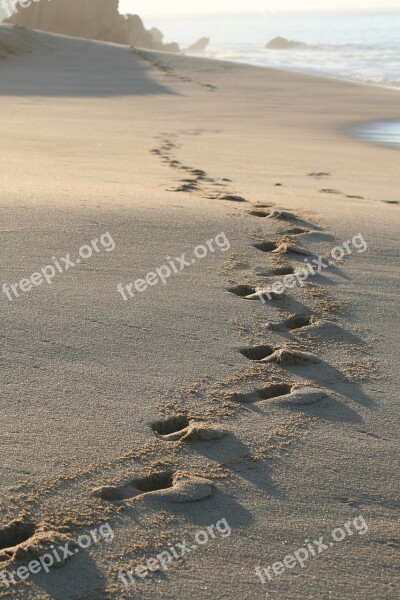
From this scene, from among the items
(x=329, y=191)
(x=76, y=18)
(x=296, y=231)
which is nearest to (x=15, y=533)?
(x=296, y=231)

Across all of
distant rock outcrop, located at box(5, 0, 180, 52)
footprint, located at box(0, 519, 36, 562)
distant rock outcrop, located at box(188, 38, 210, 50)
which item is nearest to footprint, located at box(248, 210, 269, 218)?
footprint, located at box(0, 519, 36, 562)

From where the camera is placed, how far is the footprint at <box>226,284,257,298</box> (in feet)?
11.5

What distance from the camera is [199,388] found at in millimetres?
2646

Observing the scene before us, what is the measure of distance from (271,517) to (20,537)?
627 mm

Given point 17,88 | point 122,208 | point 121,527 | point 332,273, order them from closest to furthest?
1. point 121,527
2. point 332,273
3. point 122,208
4. point 17,88

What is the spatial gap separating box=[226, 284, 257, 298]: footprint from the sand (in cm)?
1

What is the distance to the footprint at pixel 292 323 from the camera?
318cm

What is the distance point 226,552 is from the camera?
1.92 meters

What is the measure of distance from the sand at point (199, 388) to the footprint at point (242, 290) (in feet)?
0.04

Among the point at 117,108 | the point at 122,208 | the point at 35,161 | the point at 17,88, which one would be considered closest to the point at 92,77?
the point at 17,88

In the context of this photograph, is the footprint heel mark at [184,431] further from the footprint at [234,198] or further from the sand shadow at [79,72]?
the sand shadow at [79,72]

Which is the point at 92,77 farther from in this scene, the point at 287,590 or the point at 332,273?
the point at 287,590

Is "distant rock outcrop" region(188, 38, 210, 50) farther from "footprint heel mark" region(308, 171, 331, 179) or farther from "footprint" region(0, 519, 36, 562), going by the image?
"footprint" region(0, 519, 36, 562)

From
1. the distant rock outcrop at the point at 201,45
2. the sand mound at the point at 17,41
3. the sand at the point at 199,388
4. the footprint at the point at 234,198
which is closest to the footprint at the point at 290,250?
the sand at the point at 199,388
